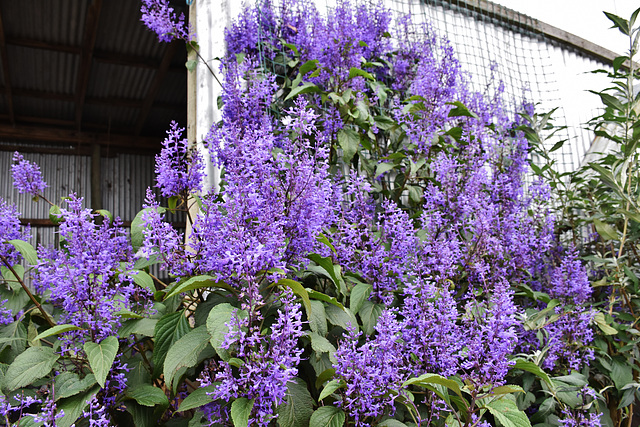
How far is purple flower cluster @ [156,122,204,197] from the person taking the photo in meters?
1.96

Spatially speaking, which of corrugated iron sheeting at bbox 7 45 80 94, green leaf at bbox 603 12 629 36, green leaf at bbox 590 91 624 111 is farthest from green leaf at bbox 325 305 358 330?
corrugated iron sheeting at bbox 7 45 80 94

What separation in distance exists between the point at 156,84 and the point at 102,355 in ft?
23.1

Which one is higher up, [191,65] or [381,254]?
[191,65]

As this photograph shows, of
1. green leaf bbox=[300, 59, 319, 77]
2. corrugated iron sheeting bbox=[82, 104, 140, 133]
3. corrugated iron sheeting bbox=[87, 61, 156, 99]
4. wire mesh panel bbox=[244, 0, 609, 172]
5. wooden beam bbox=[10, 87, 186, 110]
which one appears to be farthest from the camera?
corrugated iron sheeting bbox=[82, 104, 140, 133]

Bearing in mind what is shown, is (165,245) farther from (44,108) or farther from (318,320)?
(44,108)

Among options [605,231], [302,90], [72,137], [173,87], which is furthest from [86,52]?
[605,231]

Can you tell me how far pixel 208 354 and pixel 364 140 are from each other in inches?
73.1

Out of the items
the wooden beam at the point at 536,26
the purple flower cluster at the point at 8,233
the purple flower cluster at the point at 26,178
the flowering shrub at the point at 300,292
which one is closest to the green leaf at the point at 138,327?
the flowering shrub at the point at 300,292

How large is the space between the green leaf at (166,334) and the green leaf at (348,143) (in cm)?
143

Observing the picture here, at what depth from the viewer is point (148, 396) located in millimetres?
1597

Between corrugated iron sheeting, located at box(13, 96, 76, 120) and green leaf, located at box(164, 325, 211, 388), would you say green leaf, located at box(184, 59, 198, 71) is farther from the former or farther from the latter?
corrugated iron sheeting, located at box(13, 96, 76, 120)

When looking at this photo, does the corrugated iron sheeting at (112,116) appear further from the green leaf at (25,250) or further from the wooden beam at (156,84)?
the green leaf at (25,250)

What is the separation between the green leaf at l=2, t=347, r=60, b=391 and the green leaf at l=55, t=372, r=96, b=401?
0.06m

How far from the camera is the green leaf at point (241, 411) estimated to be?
4.25ft
